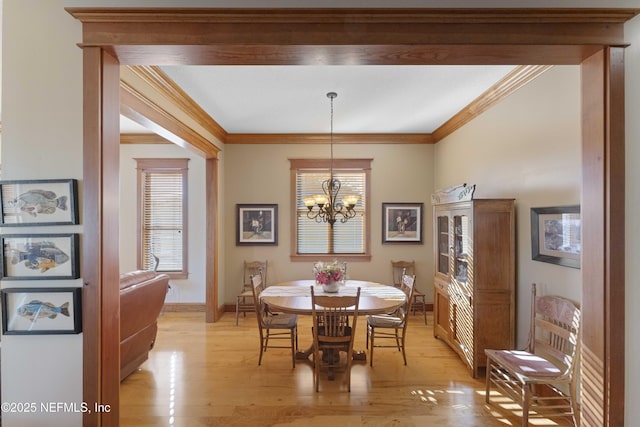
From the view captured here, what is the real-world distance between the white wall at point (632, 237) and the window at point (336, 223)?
3742mm

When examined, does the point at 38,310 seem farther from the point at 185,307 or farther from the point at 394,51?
the point at 185,307

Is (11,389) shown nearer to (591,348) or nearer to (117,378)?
(117,378)

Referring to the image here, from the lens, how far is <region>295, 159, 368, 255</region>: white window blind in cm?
532

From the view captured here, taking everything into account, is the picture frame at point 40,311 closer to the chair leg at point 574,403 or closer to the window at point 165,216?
the chair leg at point 574,403

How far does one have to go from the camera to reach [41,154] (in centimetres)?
165

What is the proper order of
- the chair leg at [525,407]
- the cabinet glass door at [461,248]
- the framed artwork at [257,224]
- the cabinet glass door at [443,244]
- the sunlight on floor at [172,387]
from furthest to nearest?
1. the framed artwork at [257,224]
2. the cabinet glass door at [443,244]
3. the cabinet glass door at [461,248]
4. the sunlight on floor at [172,387]
5. the chair leg at [525,407]

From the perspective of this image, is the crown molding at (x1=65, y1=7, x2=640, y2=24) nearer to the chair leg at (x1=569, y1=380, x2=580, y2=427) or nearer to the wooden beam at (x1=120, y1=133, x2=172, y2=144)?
the chair leg at (x1=569, y1=380, x2=580, y2=427)

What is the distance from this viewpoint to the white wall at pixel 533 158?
2477 millimetres

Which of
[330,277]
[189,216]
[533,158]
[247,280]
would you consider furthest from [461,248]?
[189,216]

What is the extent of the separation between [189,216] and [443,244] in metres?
4.05

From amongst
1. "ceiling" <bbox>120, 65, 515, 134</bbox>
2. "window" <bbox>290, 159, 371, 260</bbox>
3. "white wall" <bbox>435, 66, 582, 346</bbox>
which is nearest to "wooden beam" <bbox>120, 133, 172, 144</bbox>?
"ceiling" <bbox>120, 65, 515, 134</bbox>

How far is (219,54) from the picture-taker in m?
1.78

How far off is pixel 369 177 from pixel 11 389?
4.73 m

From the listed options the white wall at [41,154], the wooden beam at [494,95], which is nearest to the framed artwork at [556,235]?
the wooden beam at [494,95]
